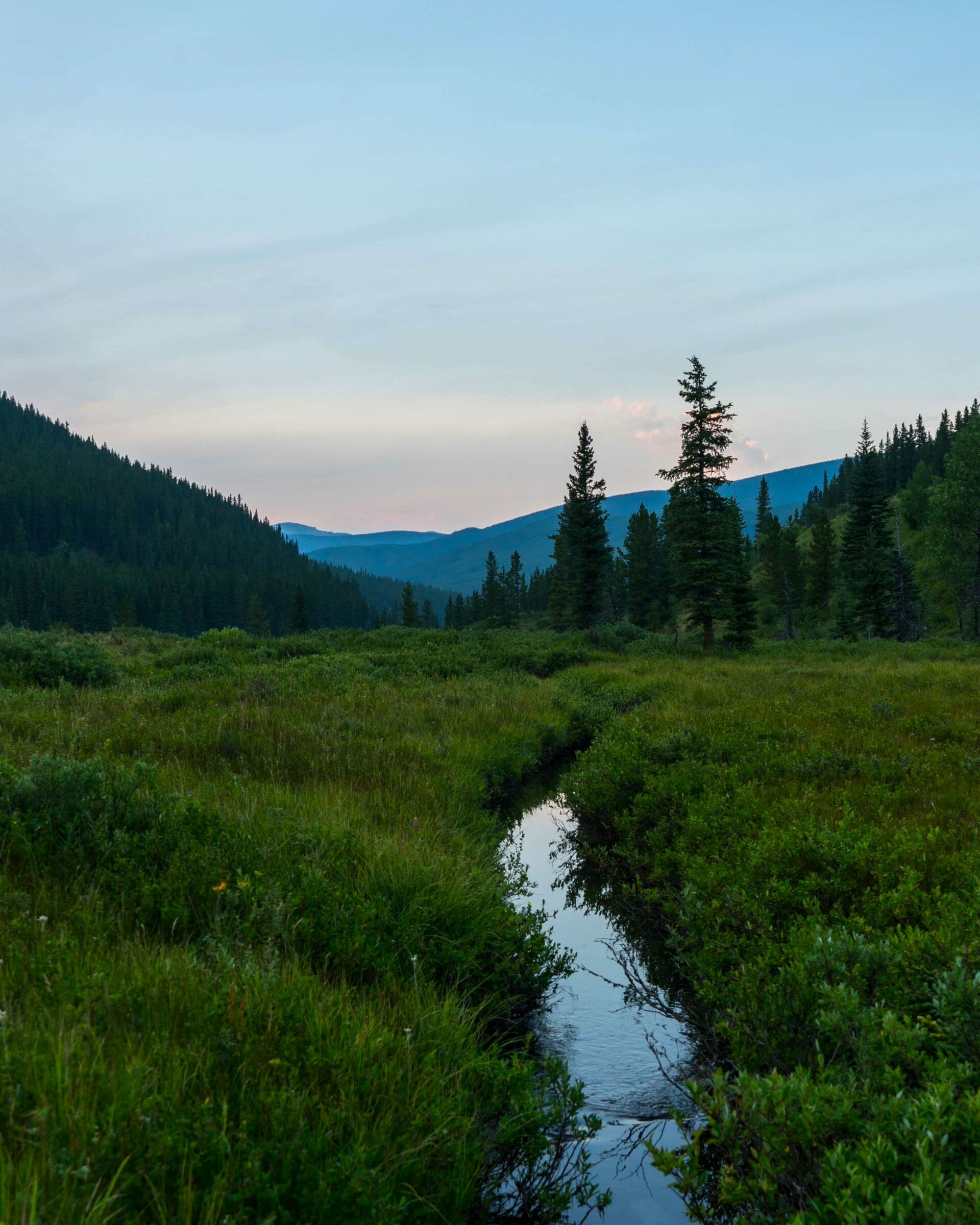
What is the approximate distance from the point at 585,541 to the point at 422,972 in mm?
43969

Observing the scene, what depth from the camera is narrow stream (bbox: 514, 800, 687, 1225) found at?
12.2 ft

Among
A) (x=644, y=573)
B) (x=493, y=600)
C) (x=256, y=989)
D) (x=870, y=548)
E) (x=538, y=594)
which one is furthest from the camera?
(x=538, y=594)

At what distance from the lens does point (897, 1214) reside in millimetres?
2242

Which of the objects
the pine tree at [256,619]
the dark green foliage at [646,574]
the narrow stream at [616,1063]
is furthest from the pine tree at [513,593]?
the narrow stream at [616,1063]

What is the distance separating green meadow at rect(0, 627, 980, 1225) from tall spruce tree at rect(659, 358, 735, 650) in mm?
25001

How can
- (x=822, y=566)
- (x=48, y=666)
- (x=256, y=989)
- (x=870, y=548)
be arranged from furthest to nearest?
(x=822, y=566), (x=870, y=548), (x=48, y=666), (x=256, y=989)

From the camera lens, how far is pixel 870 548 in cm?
5319

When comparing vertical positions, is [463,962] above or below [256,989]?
below

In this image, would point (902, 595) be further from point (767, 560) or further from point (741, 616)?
point (767, 560)

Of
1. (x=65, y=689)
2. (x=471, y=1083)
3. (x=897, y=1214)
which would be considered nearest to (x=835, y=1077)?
(x=897, y=1214)

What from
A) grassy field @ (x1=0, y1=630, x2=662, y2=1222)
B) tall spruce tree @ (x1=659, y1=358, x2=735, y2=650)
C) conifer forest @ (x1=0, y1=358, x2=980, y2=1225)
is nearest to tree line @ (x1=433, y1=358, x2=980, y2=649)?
tall spruce tree @ (x1=659, y1=358, x2=735, y2=650)

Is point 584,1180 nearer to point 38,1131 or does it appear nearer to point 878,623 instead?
point 38,1131

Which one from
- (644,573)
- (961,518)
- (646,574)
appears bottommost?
(646,574)

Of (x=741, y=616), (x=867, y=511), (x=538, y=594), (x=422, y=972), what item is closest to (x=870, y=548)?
(x=867, y=511)
